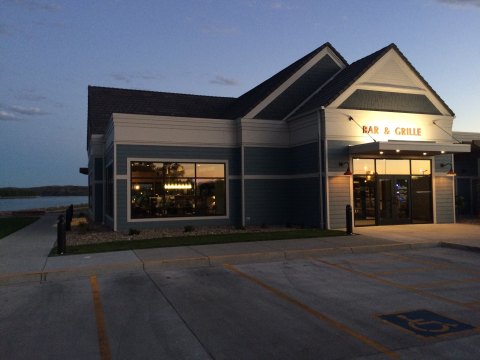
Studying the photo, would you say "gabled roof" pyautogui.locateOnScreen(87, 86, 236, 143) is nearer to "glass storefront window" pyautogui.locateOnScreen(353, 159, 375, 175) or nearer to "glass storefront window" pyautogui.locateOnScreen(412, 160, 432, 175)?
"glass storefront window" pyautogui.locateOnScreen(353, 159, 375, 175)

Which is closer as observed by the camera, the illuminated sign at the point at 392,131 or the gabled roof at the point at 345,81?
the gabled roof at the point at 345,81

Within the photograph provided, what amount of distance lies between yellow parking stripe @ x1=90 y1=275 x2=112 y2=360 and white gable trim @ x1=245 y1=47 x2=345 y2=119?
45.6 ft

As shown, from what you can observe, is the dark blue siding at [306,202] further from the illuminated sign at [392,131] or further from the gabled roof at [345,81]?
the gabled roof at [345,81]

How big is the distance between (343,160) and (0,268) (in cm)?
1326

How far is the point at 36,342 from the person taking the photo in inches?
219

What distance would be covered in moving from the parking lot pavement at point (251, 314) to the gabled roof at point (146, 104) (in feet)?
62.1

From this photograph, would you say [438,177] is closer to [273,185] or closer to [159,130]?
[273,185]

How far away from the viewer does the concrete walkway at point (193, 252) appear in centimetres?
990

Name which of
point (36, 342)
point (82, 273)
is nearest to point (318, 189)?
point (82, 273)

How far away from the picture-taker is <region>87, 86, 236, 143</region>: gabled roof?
27.3m

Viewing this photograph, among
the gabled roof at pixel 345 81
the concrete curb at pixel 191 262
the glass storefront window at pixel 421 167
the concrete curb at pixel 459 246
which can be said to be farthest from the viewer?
the glass storefront window at pixel 421 167

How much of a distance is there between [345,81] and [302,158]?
4.05 metres

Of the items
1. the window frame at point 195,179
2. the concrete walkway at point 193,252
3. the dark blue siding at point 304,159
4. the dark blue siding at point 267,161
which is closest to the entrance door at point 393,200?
the concrete walkway at point 193,252

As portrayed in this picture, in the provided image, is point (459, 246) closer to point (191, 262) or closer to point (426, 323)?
point (426, 323)
